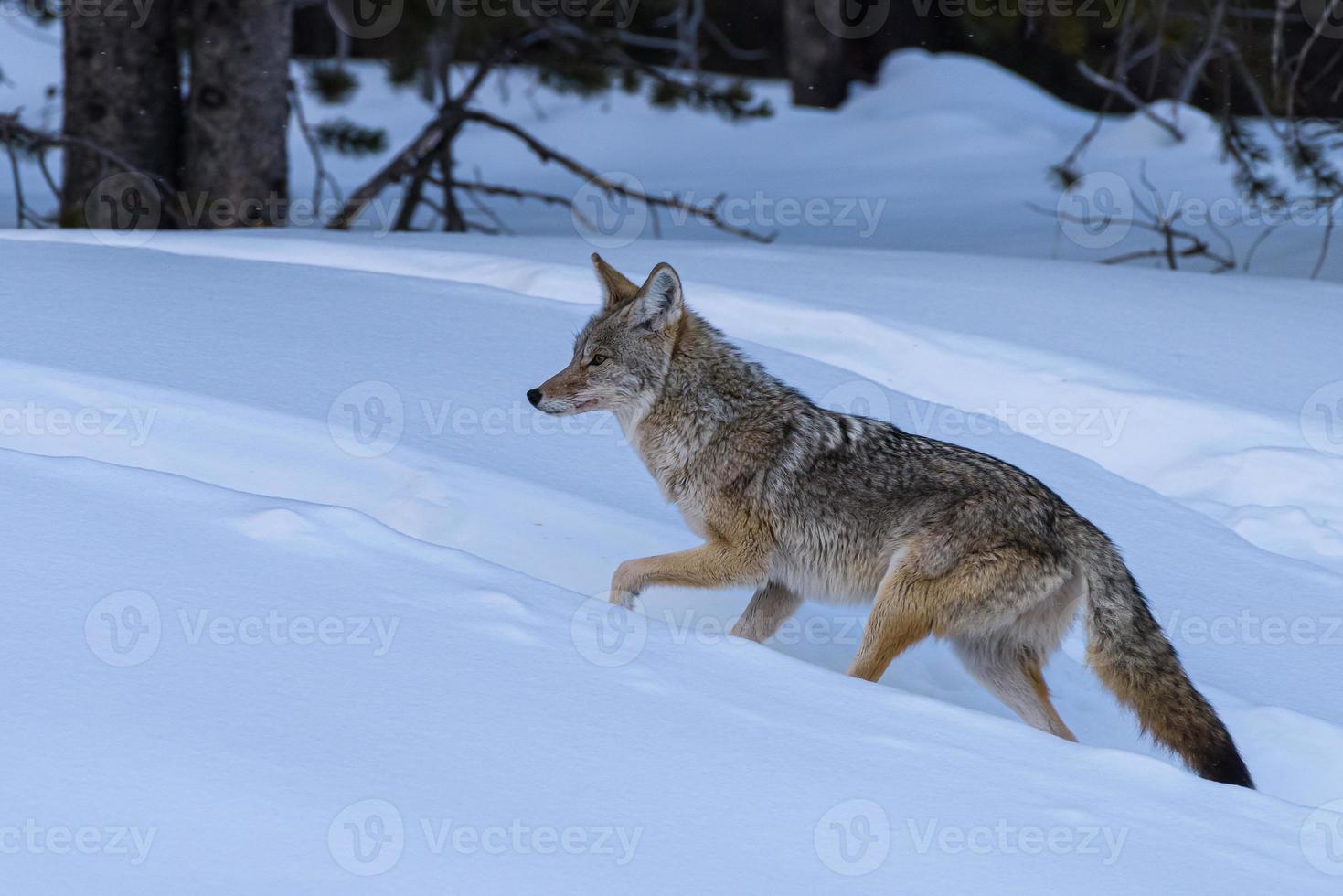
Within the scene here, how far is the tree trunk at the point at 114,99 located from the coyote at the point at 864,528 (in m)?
5.92

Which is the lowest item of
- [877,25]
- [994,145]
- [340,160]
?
[340,160]

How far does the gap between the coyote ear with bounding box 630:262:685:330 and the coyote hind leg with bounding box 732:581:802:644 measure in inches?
36.7

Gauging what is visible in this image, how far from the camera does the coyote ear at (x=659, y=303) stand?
14.7 ft

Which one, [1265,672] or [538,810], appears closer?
[538,810]

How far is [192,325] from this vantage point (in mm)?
5660

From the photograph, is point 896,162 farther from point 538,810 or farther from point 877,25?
point 538,810

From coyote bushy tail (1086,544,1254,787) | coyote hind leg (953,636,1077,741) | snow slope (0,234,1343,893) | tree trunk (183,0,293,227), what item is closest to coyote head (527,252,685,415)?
snow slope (0,234,1343,893)

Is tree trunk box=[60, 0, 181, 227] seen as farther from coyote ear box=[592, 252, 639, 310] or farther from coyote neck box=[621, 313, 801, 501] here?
coyote neck box=[621, 313, 801, 501]

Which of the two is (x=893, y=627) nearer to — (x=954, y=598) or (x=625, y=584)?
(x=954, y=598)

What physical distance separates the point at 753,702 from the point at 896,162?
1214cm

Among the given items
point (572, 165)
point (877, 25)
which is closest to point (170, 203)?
point (572, 165)

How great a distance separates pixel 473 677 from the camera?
3074 mm

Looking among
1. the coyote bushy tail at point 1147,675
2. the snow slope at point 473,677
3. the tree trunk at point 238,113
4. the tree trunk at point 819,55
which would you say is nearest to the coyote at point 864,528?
the coyote bushy tail at point 1147,675

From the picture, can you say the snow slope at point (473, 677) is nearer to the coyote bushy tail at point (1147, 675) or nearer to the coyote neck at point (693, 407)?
the coyote bushy tail at point (1147, 675)
